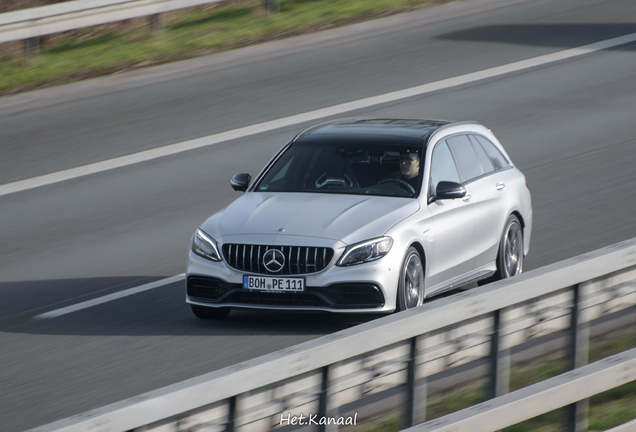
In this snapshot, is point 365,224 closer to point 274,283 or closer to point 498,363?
point 274,283

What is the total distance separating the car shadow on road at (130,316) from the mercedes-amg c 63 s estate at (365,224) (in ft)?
0.72

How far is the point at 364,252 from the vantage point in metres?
8.34

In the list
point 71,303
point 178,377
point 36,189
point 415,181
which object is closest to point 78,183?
point 36,189

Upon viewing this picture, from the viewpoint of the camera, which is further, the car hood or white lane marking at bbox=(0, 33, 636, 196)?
white lane marking at bbox=(0, 33, 636, 196)

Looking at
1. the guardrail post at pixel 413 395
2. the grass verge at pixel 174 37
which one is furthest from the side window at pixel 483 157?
the grass verge at pixel 174 37

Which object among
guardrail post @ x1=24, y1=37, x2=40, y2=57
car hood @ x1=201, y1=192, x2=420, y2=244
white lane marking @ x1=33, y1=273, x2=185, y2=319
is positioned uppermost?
car hood @ x1=201, y1=192, x2=420, y2=244

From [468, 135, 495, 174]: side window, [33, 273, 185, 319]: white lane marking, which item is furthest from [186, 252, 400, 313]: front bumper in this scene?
Answer: [468, 135, 495, 174]: side window

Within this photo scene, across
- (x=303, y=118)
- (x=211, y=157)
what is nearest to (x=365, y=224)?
(x=211, y=157)

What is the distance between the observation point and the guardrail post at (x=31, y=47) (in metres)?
19.4

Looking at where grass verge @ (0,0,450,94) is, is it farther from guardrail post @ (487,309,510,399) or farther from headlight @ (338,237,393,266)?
guardrail post @ (487,309,510,399)

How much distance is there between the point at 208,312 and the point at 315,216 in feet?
3.98

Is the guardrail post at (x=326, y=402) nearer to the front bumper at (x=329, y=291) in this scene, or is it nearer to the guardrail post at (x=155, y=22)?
the front bumper at (x=329, y=291)

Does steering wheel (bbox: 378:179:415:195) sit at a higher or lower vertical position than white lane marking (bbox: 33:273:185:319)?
higher

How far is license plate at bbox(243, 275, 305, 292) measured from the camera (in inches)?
329
